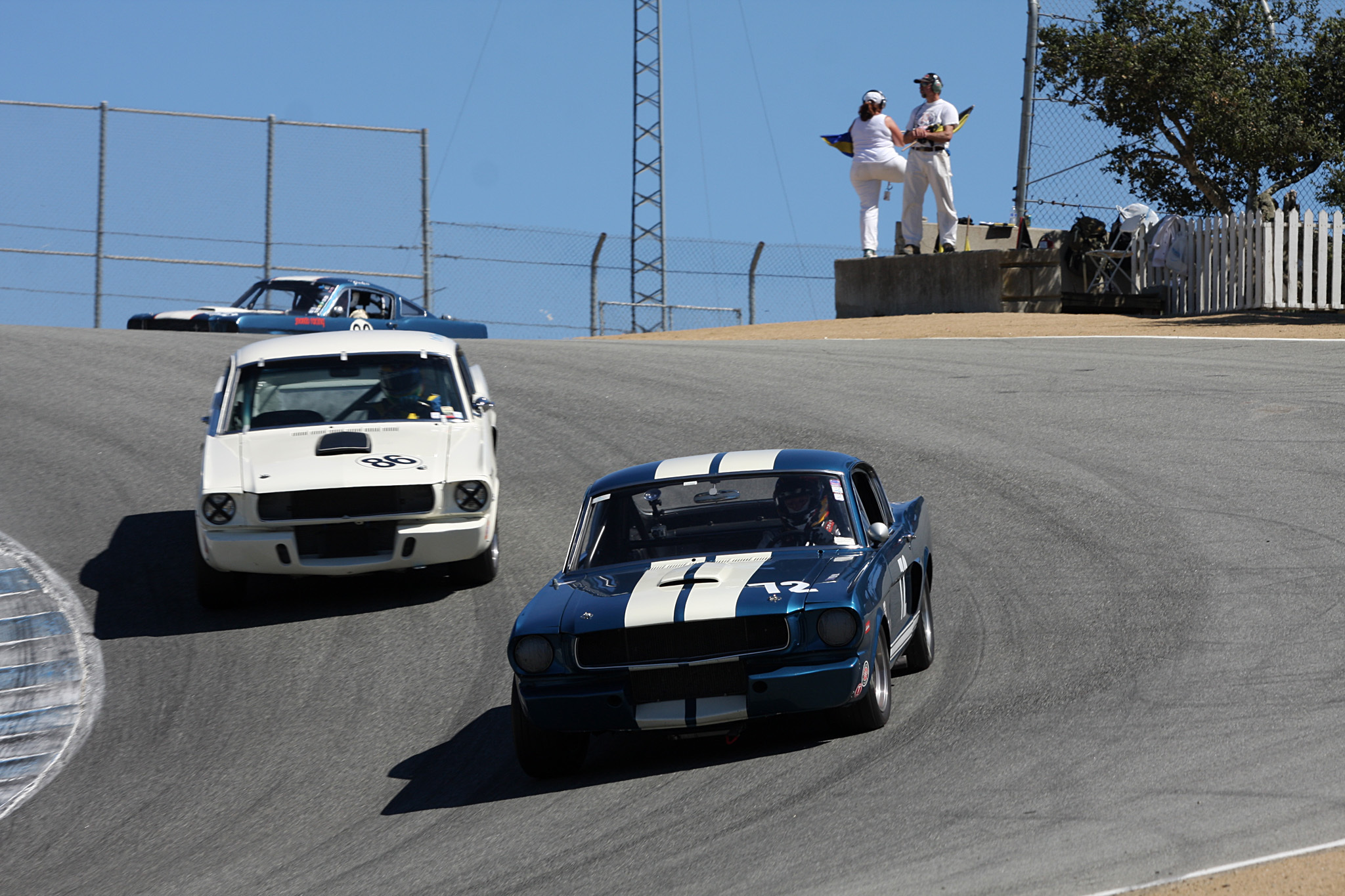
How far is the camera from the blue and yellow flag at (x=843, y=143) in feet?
82.9

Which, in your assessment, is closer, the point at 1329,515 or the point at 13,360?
the point at 1329,515

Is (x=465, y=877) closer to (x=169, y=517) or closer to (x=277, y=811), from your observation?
(x=277, y=811)

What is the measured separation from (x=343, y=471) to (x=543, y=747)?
12.4ft

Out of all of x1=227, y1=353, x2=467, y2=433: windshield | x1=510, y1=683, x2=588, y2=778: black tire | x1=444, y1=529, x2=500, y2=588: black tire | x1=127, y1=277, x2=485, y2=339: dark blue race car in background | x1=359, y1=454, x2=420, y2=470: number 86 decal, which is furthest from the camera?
x1=127, y1=277, x2=485, y2=339: dark blue race car in background

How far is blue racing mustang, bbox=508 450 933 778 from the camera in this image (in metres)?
6.20

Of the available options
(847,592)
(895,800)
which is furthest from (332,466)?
(895,800)

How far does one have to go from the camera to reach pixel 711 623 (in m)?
6.22

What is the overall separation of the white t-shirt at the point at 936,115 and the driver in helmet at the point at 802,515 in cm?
1767

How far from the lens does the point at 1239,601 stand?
8195 millimetres

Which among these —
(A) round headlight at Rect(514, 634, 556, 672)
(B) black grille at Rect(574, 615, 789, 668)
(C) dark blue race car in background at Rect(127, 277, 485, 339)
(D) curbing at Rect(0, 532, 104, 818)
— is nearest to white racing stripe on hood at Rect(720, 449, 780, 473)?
(B) black grille at Rect(574, 615, 789, 668)

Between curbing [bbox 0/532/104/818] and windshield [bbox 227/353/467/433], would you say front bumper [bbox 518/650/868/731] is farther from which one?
windshield [bbox 227/353/467/433]

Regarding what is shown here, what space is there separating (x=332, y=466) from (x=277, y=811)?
3.54 meters

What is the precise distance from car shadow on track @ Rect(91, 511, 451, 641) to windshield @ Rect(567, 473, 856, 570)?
3.06 metres

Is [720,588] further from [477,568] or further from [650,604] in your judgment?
[477,568]
